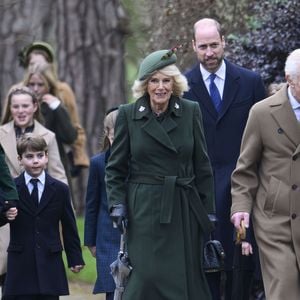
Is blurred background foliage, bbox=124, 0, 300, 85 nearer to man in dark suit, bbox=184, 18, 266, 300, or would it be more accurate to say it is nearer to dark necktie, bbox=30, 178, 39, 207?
man in dark suit, bbox=184, 18, 266, 300

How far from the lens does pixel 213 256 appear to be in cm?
980

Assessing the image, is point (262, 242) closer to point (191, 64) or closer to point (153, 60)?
point (153, 60)

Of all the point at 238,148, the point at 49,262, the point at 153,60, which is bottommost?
the point at 49,262

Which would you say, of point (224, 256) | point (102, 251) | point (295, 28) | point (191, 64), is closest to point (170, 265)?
point (224, 256)

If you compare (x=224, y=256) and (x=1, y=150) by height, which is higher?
(x=1, y=150)

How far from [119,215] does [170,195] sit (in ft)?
1.17

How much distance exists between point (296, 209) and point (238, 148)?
1380 mm

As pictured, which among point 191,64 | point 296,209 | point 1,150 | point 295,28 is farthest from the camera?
point 191,64

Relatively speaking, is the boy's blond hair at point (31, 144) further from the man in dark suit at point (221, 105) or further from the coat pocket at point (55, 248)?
the man in dark suit at point (221, 105)

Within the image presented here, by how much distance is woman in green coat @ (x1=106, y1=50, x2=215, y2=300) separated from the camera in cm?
960

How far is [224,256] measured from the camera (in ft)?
32.2

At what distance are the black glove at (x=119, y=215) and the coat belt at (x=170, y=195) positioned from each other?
0.23 metres

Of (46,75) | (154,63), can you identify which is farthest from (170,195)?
(46,75)

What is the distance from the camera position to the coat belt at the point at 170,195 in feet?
31.4
